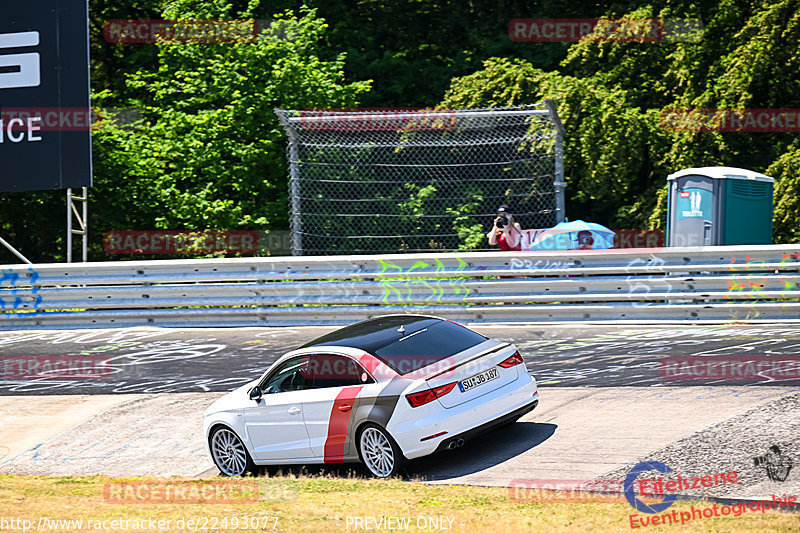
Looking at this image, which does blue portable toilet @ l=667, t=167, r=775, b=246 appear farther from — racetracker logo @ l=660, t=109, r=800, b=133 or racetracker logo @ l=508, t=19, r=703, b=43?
racetracker logo @ l=508, t=19, r=703, b=43

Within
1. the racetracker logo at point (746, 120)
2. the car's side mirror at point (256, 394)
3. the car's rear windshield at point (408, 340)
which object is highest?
the racetracker logo at point (746, 120)

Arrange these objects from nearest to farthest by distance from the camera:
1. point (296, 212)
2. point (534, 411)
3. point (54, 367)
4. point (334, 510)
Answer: point (334, 510) → point (534, 411) → point (54, 367) → point (296, 212)

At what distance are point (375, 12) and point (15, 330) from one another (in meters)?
15.5

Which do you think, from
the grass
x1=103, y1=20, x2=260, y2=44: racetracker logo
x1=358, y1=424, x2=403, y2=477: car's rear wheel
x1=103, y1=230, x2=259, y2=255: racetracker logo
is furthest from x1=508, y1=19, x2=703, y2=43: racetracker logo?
the grass

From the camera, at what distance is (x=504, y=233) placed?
53.1ft

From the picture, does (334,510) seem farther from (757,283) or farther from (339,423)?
(757,283)

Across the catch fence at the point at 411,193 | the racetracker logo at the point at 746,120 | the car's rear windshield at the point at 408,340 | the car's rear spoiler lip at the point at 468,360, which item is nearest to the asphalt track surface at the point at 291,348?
the car's rear spoiler lip at the point at 468,360

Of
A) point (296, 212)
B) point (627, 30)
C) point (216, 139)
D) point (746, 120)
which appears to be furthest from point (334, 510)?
point (627, 30)

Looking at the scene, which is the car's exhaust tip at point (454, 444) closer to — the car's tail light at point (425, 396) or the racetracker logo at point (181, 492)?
the car's tail light at point (425, 396)

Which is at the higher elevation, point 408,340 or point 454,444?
point 408,340

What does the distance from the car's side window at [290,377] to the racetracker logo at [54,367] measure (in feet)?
16.3

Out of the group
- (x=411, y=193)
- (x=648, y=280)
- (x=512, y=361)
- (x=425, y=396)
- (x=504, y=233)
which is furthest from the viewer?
(x=411, y=193)

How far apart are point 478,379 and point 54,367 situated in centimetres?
808

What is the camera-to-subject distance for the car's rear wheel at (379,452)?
919 centimetres
